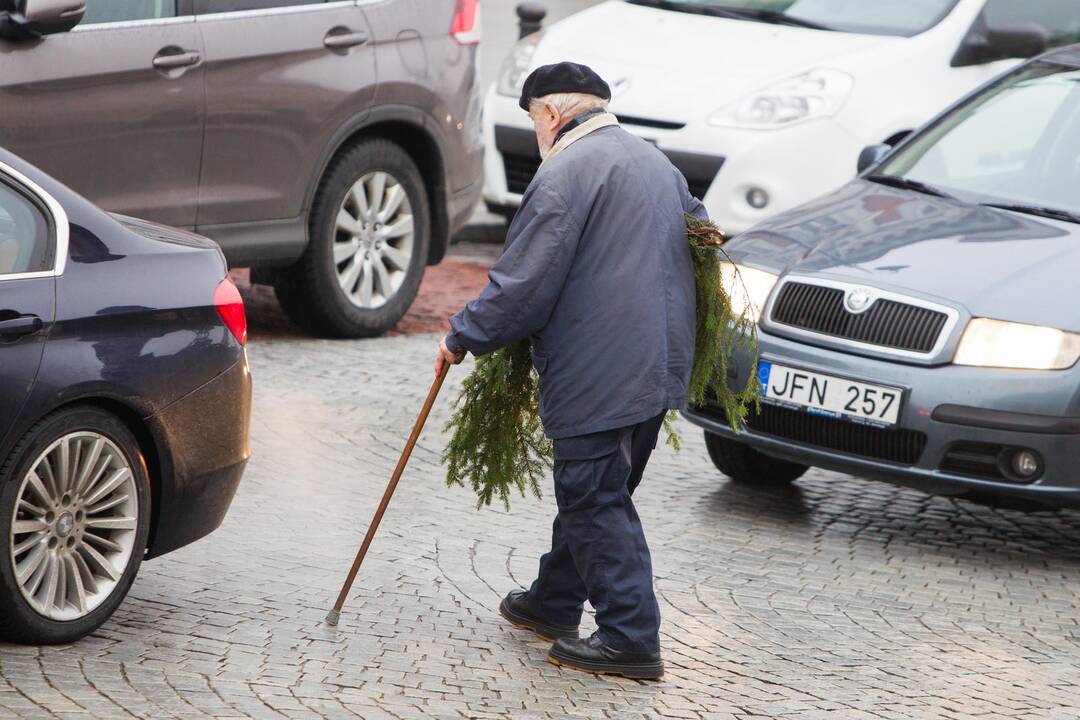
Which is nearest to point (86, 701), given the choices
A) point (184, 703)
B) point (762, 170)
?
point (184, 703)

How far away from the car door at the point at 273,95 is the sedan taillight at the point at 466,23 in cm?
67

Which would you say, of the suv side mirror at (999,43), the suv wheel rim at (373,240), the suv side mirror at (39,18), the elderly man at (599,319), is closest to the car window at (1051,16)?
the suv side mirror at (999,43)

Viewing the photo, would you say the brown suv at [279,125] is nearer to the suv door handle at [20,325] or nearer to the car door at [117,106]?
the car door at [117,106]

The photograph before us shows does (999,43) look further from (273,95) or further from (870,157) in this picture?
(273,95)

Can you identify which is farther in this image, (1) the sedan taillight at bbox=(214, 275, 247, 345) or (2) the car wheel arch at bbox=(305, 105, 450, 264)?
(2) the car wheel arch at bbox=(305, 105, 450, 264)

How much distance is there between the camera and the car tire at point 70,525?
493cm

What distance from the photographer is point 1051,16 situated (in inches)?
460

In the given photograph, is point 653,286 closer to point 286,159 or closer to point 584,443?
point 584,443

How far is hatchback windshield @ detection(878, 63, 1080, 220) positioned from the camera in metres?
7.64

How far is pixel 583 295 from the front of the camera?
505 centimetres

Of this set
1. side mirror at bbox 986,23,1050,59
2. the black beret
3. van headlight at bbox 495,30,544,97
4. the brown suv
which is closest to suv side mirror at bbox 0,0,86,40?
the brown suv

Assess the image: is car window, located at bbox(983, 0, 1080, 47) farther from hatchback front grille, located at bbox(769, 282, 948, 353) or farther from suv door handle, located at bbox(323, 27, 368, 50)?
hatchback front grille, located at bbox(769, 282, 948, 353)

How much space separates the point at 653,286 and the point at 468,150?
5032 millimetres

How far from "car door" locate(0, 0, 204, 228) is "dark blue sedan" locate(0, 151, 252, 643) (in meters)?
2.40
